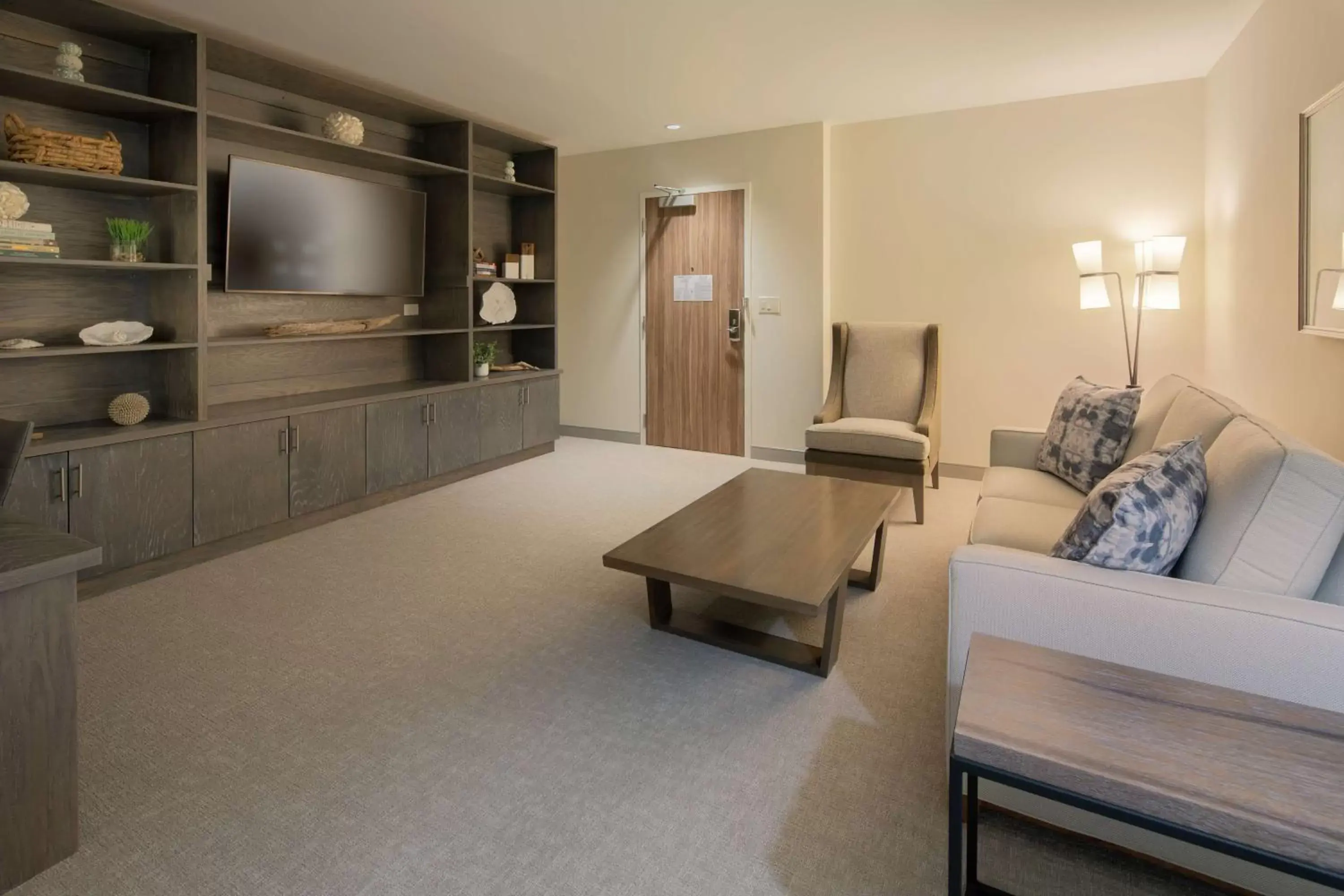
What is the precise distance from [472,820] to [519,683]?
2.11 feet

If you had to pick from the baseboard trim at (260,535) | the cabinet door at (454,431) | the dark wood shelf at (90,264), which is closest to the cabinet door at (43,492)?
the baseboard trim at (260,535)

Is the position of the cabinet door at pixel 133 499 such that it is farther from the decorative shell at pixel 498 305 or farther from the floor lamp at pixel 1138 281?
the floor lamp at pixel 1138 281

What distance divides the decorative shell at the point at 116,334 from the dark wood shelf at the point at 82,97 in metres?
0.92

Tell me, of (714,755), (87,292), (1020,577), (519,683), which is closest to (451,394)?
(87,292)

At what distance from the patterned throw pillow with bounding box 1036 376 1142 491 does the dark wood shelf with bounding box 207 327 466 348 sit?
141 inches

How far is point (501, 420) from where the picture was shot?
5.32 m

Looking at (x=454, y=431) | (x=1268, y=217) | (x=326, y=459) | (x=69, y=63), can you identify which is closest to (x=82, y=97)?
(x=69, y=63)

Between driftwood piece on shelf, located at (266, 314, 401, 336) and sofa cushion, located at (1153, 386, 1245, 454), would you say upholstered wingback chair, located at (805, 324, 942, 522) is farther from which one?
driftwood piece on shelf, located at (266, 314, 401, 336)

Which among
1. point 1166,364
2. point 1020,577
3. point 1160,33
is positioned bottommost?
point 1020,577

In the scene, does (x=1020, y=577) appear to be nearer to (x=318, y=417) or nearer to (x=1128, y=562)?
(x=1128, y=562)

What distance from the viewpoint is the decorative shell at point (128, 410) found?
3.21 metres

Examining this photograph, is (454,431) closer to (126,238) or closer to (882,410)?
(126,238)

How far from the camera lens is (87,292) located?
3383 millimetres

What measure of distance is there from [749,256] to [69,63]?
4086 mm
